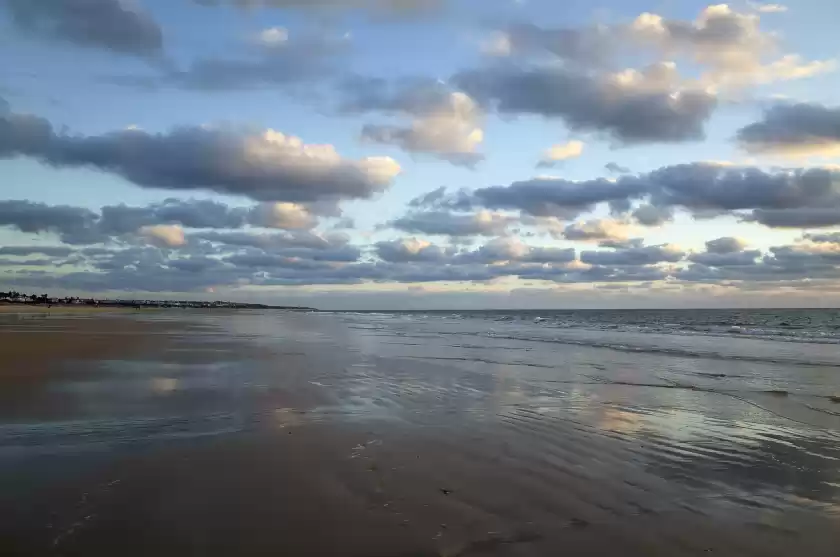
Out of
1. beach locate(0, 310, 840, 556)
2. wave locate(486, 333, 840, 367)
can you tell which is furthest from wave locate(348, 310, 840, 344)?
beach locate(0, 310, 840, 556)

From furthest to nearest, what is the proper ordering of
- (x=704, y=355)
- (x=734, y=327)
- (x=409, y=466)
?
(x=734, y=327)
(x=704, y=355)
(x=409, y=466)

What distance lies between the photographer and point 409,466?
22.3 feet

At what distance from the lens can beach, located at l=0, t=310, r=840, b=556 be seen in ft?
15.6

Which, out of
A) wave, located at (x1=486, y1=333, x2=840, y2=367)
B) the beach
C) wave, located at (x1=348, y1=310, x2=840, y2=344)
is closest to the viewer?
the beach

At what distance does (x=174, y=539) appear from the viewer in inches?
180

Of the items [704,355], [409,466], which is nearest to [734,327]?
[704,355]

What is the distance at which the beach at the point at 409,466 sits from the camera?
4.77 m

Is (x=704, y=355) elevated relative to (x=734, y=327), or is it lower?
lower

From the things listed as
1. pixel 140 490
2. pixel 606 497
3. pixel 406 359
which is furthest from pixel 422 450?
pixel 406 359

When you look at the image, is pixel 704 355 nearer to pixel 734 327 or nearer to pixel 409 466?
pixel 409 466

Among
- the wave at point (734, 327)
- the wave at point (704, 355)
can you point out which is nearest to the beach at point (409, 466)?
the wave at point (704, 355)

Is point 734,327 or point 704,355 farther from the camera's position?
point 734,327

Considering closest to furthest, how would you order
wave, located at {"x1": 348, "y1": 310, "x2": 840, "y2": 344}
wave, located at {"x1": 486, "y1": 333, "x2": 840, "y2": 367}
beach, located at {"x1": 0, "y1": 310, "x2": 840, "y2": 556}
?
beach, located at {"x1": 0, "y1": 310, "x2": 840, "y2": 556}
wave, located at {"x1": 486, "y1": 333, "x2": 840, "y2": 367}
wave, located at {"x1": 348, "y1": 310, "x2": 840, "y2": 344}

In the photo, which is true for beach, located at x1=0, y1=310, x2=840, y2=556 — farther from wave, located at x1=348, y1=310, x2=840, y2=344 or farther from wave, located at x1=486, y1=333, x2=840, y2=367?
wave, located at x1=348, y1=310, x2=840, y2=344
